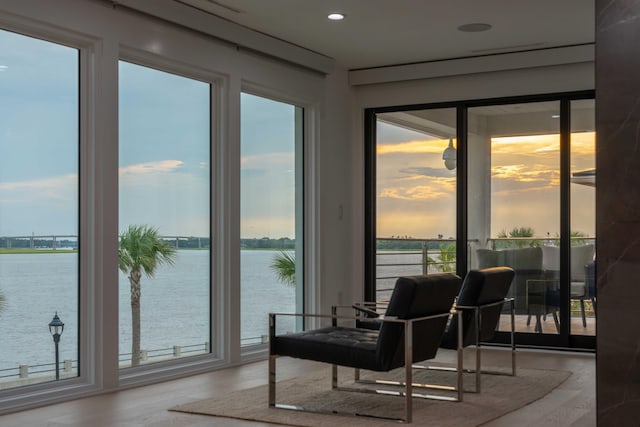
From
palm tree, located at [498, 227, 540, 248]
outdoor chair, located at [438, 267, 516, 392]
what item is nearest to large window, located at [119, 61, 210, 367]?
outdoor chair, located at [438, 267, 516, 392]

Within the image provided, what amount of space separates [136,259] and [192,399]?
1.21m

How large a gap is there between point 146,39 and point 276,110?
194 cm

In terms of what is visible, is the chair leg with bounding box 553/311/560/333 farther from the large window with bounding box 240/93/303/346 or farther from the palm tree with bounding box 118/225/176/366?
the palm tree with bounding box 118/225/176/366

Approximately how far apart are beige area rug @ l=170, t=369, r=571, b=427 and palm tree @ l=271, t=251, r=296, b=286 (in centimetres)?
174

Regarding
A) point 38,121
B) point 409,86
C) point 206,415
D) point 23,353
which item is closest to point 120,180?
point 38,121

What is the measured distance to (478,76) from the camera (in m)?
8.22

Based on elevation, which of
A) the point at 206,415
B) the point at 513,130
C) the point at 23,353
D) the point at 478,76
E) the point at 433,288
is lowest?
the point at 206,415

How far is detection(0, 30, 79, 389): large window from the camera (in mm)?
5113

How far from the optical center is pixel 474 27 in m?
6.98

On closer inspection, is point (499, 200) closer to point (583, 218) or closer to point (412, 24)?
point (583, 218)

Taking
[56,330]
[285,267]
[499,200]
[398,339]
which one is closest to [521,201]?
[499,200]

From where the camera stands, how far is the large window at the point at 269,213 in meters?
7.34

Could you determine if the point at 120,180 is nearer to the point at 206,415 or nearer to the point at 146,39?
the point at 146,39

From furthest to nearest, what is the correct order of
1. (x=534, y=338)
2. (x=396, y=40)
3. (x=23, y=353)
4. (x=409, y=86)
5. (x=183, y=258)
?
(x=409, y=86) → (x=534, y=338) → (x=396, y=40) → (x=183, y=258) → (x=23, y=353)
